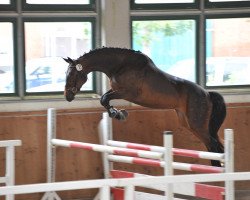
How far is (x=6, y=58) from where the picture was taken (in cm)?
533

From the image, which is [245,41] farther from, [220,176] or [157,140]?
[220,176]

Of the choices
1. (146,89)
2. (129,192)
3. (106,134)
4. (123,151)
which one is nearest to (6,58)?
(106,134)

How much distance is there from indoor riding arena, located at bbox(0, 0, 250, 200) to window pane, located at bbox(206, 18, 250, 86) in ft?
0.03

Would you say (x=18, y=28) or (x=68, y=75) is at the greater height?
(x=18, y=28)

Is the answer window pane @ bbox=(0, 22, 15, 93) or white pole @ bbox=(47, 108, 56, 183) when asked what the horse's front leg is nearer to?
white pole @ bbox=(47, 108, 56, 183)

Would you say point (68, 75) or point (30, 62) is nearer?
point (68, 75)

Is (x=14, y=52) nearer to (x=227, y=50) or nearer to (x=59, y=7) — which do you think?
(x=59, y=7)

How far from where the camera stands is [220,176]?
244cm

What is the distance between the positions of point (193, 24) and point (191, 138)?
1172 millimetres

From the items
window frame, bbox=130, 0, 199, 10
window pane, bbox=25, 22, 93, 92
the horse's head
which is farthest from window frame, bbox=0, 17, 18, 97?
the horse's head

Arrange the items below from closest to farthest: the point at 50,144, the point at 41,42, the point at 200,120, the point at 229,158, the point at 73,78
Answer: the point at 229,158 < the point at 73,78 < the point at 200,120 < the point at 50,144 < the point at 41,42

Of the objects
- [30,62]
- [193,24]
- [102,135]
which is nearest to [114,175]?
[102,135]

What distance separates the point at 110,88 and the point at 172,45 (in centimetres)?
85

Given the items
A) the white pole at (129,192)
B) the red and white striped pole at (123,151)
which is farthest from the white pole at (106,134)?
the white pole at (129,192)
